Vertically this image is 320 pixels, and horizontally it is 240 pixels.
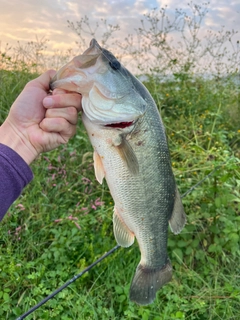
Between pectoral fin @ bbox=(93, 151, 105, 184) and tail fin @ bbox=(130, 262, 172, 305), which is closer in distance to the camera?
pectoral fin @ bbox=(93, 151, 105, 184)

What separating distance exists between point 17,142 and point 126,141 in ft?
1.67

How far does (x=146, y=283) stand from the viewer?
1689 millimetres

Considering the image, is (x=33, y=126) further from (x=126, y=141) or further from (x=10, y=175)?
(x=126, y=141)

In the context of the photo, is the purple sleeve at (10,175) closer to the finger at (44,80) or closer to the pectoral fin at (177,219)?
the finger at (44,80)

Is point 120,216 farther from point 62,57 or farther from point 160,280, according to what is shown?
point 62,57

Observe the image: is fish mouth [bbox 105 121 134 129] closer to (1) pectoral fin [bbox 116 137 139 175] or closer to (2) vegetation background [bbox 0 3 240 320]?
(1) pectoral fin [bbox 116 137 139 175]

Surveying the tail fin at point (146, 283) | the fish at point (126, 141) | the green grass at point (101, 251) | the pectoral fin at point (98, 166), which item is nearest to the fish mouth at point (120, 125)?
the fish at point (126, 141)

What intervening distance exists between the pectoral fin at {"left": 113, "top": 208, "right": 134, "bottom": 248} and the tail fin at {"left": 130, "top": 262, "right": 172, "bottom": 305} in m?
0.19

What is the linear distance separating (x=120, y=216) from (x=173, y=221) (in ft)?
0.88

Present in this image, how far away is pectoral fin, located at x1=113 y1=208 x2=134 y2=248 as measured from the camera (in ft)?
5.18

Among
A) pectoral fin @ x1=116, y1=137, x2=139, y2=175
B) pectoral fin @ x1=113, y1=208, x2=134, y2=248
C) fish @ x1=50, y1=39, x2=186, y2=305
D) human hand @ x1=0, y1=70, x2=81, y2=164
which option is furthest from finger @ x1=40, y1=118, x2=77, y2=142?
pectoral fin @ x1=113, y1=208, x2=134, y2=248

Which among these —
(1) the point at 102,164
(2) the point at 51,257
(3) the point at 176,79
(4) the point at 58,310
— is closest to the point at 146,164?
(1) the point at 102,164

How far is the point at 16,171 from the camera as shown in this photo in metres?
1.39

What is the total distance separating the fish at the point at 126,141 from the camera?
4.37 ft
